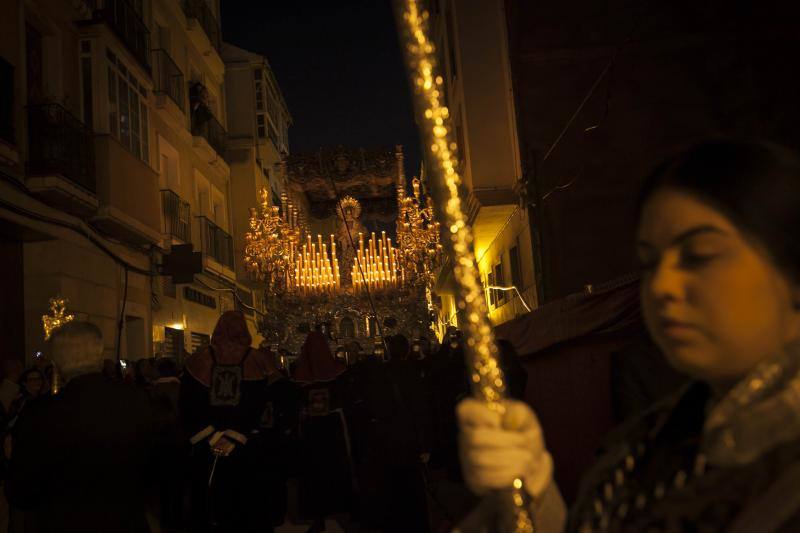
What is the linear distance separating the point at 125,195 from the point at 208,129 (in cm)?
1002

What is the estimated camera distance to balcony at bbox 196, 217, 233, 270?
811 inches

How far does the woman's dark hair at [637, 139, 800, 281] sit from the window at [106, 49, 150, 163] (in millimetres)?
13447

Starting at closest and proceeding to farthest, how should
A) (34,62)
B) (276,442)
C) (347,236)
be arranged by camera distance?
(276,442)
(34,62)
(347,236)

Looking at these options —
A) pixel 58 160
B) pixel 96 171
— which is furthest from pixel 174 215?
pixel 58 160

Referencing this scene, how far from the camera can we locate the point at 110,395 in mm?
3719

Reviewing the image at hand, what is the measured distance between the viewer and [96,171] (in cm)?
1260

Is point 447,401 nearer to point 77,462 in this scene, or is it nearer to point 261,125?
point 77,462

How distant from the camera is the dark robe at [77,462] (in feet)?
11.5

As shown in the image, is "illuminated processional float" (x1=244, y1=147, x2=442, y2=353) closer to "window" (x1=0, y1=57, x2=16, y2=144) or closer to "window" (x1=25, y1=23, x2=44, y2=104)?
"window" (x1=25, y1=23, x2=44, y2=104)

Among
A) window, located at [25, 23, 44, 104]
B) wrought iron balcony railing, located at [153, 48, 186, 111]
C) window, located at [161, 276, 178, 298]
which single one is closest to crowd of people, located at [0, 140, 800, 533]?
window, located at [25, 23, 44, 104]

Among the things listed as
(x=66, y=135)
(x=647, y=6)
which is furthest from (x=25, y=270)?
(x=647, y=6)

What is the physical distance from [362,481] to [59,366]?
4.82 meters

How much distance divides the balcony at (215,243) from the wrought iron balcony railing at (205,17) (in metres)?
6.20

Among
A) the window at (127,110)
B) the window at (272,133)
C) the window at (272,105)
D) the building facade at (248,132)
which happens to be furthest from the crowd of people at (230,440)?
the window at (272,105)
